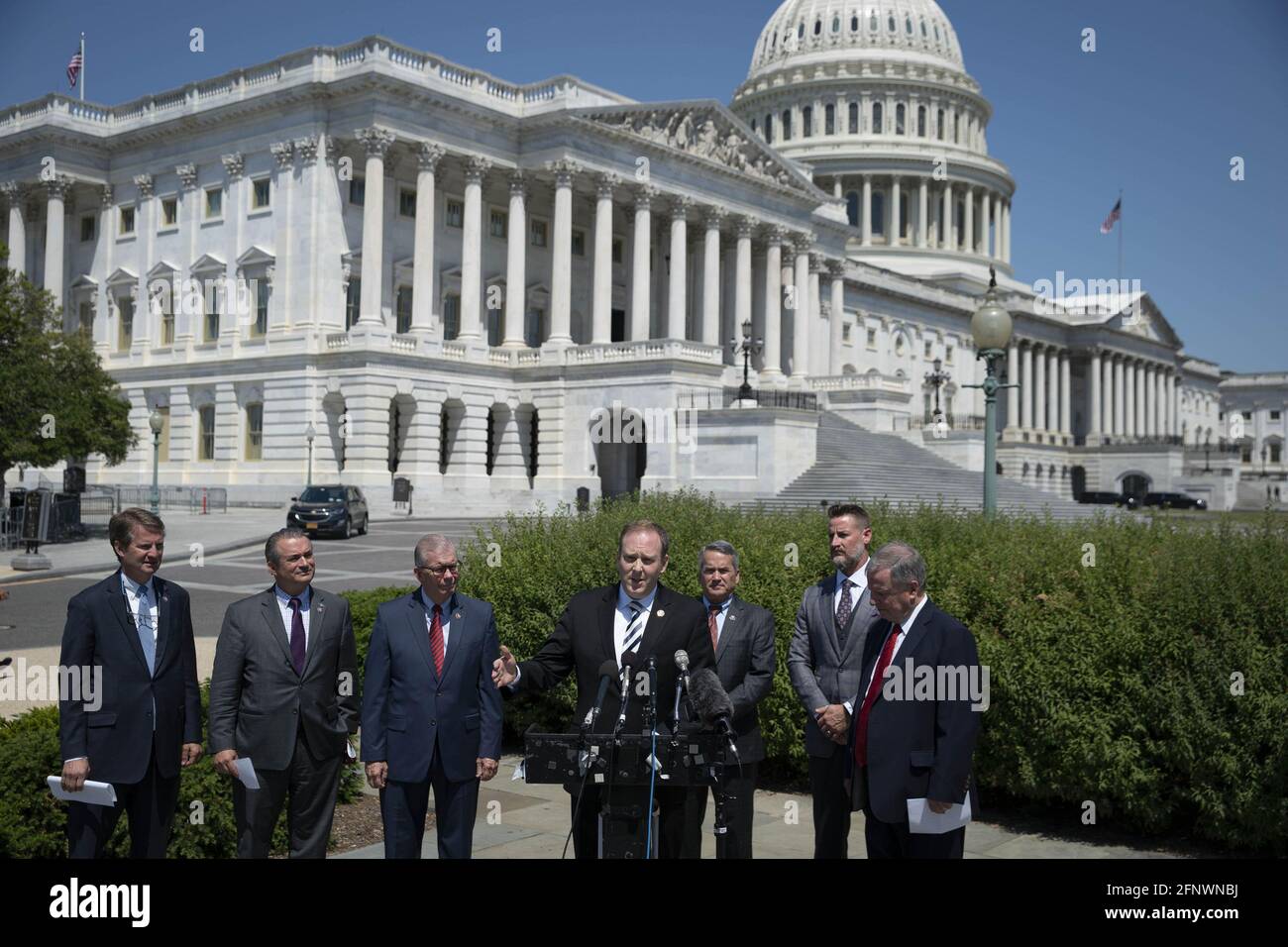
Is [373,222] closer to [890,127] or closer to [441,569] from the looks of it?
[441,569]

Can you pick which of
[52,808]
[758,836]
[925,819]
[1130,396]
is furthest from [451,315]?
[1130,396]

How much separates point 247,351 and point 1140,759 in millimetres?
52439

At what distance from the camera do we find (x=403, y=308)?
5975 centimetres

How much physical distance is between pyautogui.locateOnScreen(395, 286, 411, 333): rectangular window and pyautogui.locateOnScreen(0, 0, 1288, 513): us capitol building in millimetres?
163

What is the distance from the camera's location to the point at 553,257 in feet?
202

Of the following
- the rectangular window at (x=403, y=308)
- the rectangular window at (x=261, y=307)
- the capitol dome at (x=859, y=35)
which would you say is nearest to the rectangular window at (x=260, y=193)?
the rectangular window at (x=261, y=307)

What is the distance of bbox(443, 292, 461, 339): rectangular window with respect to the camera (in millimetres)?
60812


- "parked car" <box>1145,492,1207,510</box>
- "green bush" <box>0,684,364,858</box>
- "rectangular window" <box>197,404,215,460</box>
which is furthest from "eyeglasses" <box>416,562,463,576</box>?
"parked car" <box>1145,492,1207,510</box>

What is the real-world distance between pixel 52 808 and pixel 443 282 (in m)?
53.5

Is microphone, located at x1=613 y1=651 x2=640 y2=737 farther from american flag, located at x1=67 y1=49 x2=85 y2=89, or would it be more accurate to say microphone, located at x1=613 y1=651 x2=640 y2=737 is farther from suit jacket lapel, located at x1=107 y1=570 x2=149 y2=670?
american flag, located at x1=67 y1=49 x2=85 y2=89
